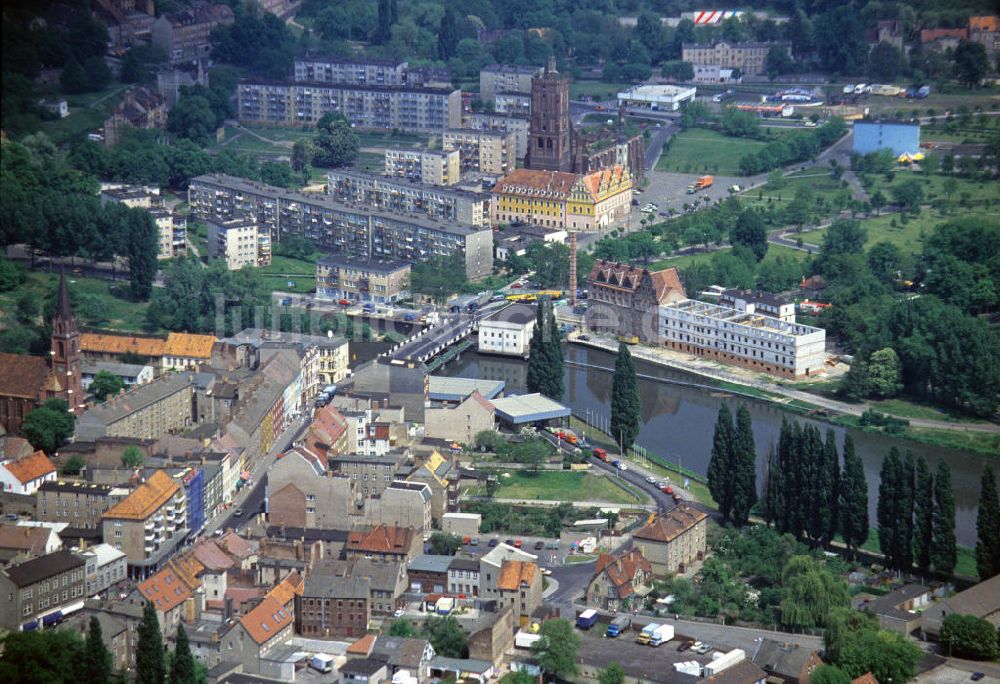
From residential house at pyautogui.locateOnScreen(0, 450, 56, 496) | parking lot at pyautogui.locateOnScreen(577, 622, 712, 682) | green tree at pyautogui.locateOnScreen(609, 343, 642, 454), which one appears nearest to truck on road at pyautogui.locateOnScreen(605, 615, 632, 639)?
parking lot at pyautogui.locateOnScreen(577, 622, 712, 682)

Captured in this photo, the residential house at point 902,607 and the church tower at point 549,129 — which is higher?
the church tower at point 549,129

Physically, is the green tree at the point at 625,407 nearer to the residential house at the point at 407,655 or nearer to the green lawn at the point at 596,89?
the residential house at the point at 407,655

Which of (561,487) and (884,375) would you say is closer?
(561,487)

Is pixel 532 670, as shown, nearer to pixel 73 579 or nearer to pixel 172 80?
pixel 73 579

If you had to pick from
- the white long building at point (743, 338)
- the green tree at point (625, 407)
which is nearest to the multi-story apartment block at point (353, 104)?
the white long building at point (743, 338)

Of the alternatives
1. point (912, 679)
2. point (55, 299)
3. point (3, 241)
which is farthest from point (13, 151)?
point (912, 679)

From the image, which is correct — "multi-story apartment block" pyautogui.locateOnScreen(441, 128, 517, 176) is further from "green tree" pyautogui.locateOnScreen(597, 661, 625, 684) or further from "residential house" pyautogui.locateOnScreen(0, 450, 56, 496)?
"green tree" pyautogui.locateOnScreen(597, 661, 625, 684)

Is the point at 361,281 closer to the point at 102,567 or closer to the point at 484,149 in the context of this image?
the point at 484,149

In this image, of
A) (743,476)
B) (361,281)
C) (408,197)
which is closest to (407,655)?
(743,476)
